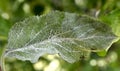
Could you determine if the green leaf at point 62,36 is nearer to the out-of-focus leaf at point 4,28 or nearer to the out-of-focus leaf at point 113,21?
the out-of-focus leaf at point 113,21

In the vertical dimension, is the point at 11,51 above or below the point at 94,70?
above

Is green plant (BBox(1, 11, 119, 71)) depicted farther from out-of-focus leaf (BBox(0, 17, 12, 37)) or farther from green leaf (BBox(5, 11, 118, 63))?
out-of-focus leaf (BBox(0, 17, 12, 37))

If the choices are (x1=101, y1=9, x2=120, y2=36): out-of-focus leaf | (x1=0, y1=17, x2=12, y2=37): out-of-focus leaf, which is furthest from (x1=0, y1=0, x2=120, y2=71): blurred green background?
(x1=101, y1=9, x2=120, y2=36): out-of-focus leaf

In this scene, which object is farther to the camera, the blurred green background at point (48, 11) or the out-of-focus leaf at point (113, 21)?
the blurred green background at point (48, 11)

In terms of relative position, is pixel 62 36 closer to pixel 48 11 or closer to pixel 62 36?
pixel 62 36

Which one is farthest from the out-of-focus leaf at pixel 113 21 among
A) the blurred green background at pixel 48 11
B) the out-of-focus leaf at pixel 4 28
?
the out-of-focus leaf at pixel 4 28

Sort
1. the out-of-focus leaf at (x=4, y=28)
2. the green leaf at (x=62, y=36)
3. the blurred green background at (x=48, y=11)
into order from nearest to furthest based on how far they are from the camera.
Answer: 1. the green leaf at (x=62, y=36)
2. the out-of-focus leaf at (x=4, y=28)
3. the blurred green background at (x=48, y=11)

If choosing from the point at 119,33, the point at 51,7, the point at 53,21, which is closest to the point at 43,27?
the point at 53,21

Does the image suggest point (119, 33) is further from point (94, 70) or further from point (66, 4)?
point (94, 70)
